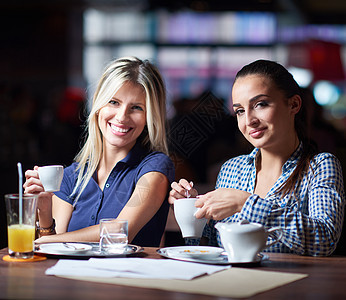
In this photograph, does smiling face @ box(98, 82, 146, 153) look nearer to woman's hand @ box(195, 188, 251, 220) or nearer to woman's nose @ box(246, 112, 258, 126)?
woman's nose @ box(246, 112, 258, 126)

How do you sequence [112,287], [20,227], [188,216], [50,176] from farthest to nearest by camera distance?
1. [50,176]
2. [188,216]
3. [20,227]
4. [112,287]

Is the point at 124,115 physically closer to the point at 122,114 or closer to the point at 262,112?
the point at 122,114

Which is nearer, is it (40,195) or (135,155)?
(40,195)

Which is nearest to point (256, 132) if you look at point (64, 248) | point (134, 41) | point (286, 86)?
point (286, 86)

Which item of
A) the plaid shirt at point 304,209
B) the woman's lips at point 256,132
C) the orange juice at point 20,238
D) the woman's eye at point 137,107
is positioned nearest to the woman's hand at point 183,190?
the plaid shirt at point 304,209

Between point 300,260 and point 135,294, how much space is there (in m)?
0.52

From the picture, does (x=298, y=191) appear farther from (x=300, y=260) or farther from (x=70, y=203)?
(x=70, y=203)

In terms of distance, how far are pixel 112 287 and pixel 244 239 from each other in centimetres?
35

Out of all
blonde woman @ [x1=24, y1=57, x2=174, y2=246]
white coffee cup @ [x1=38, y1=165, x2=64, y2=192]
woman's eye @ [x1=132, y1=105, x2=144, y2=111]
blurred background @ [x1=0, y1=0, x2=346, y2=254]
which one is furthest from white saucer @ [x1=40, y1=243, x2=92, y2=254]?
blurred background @ [x1=0, y1=0, x2=346, y2=254]

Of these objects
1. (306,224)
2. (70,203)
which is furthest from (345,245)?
(70,203)

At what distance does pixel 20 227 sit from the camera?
1.32 meters

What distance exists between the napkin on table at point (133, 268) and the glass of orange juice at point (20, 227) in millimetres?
101

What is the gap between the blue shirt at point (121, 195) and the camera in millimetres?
1798

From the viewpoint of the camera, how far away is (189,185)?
1583mm
